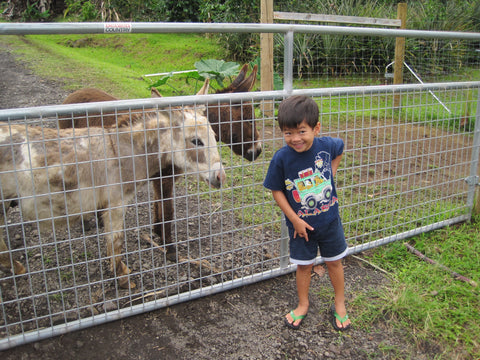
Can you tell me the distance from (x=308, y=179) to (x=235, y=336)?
114 cm

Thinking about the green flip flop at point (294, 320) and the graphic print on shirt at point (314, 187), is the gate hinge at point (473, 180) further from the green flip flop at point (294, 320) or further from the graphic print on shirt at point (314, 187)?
the green flip flop at point (294, 320)

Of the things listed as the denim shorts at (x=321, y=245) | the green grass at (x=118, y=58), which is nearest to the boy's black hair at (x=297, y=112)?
the denim shorts at (x=321, y=245)

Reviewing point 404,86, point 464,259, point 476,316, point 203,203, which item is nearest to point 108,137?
point 203,203

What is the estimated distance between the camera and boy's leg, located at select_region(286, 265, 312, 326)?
2775mm

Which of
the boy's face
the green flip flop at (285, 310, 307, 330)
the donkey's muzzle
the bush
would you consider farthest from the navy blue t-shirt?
the bush

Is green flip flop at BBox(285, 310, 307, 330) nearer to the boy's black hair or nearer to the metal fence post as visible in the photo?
the boy's black hair

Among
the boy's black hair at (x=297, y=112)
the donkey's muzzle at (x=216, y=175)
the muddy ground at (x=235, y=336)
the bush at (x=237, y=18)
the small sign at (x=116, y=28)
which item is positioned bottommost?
the muddy ground at (x=235, y=336)

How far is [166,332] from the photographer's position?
107 inches

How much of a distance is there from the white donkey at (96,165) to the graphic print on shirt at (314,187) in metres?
0.63

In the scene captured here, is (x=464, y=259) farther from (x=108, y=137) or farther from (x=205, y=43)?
(x=205, y=43)

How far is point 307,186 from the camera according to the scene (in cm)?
257

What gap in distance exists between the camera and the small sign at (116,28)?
90.1 inches

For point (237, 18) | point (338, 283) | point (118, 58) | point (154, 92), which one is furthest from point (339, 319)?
point (118, 58)

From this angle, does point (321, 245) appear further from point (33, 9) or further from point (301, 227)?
point (33, 9)
